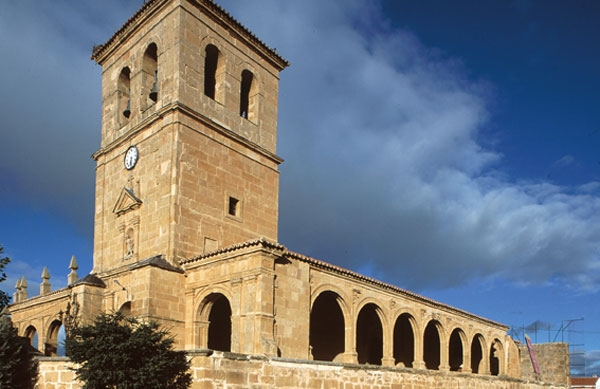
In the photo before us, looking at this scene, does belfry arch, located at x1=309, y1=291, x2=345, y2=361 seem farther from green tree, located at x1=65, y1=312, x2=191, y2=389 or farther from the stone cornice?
green tree, located at x1=65, y1=312, x2=191, y2=389

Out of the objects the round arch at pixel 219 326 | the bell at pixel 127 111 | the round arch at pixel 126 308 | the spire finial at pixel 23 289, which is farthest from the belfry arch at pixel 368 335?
the spire finial at pixel 23 289

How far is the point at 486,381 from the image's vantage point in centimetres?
2458

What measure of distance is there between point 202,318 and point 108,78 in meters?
12.0

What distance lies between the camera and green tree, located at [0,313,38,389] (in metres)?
14.6

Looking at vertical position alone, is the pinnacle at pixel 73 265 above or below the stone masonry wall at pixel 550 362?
above

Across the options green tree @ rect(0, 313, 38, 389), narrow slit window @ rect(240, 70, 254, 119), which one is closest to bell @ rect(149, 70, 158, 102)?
narrow slit window @ rect(240, 70, 254, 119)

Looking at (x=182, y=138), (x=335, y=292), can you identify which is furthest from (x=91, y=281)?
(x=335, y=292)

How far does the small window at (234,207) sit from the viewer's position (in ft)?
72.8

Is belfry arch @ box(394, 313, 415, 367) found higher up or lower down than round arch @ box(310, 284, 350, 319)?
lower down

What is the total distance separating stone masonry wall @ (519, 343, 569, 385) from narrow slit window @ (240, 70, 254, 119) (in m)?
22.9

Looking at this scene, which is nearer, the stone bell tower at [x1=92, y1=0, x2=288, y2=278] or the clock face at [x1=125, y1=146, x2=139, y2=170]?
the stone bell tower at [x1=92, y1=0, x2=288, y2=278]

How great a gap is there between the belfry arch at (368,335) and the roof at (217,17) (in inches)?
477

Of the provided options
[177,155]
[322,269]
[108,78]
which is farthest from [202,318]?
[108,78]

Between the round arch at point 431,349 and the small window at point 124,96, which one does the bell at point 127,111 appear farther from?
the round arch at point 431,349
